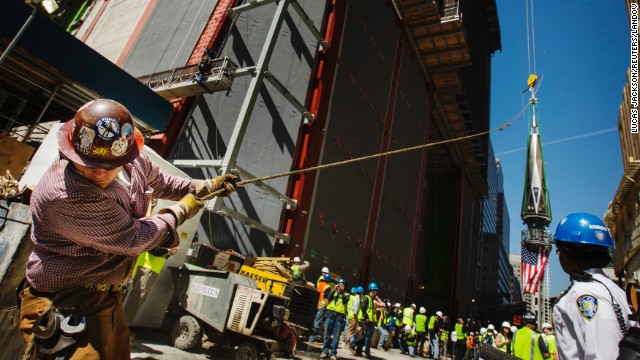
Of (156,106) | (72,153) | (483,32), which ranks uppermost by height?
(483,32)

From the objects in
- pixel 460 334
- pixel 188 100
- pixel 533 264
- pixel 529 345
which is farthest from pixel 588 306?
pixel 533 264

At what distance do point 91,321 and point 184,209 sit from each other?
2.42 ft

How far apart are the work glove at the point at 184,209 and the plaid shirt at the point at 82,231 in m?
0.04

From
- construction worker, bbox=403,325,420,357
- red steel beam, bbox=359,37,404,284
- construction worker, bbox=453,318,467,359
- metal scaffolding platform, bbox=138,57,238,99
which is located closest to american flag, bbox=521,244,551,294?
construction worker, bbox=453,318,467,359

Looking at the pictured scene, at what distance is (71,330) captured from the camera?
1.60 meters

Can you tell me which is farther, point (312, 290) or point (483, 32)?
point (483, 32)

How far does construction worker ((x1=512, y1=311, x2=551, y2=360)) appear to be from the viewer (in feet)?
20.4

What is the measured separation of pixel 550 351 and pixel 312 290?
4.88 m

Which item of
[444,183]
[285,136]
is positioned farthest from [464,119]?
[285,136]

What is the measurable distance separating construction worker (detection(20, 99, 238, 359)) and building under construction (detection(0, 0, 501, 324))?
27.9 ft

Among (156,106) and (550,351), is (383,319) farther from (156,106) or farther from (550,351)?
(156,106)

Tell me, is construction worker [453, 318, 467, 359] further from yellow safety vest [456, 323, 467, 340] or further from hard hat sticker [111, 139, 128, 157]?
hard hat sticker [111, 139, 128, 157]

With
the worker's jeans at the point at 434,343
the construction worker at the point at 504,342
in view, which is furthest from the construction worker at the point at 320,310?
the worker's jeans at the point at 434,343

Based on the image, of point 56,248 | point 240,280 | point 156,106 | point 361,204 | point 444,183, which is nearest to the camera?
point 56,248
